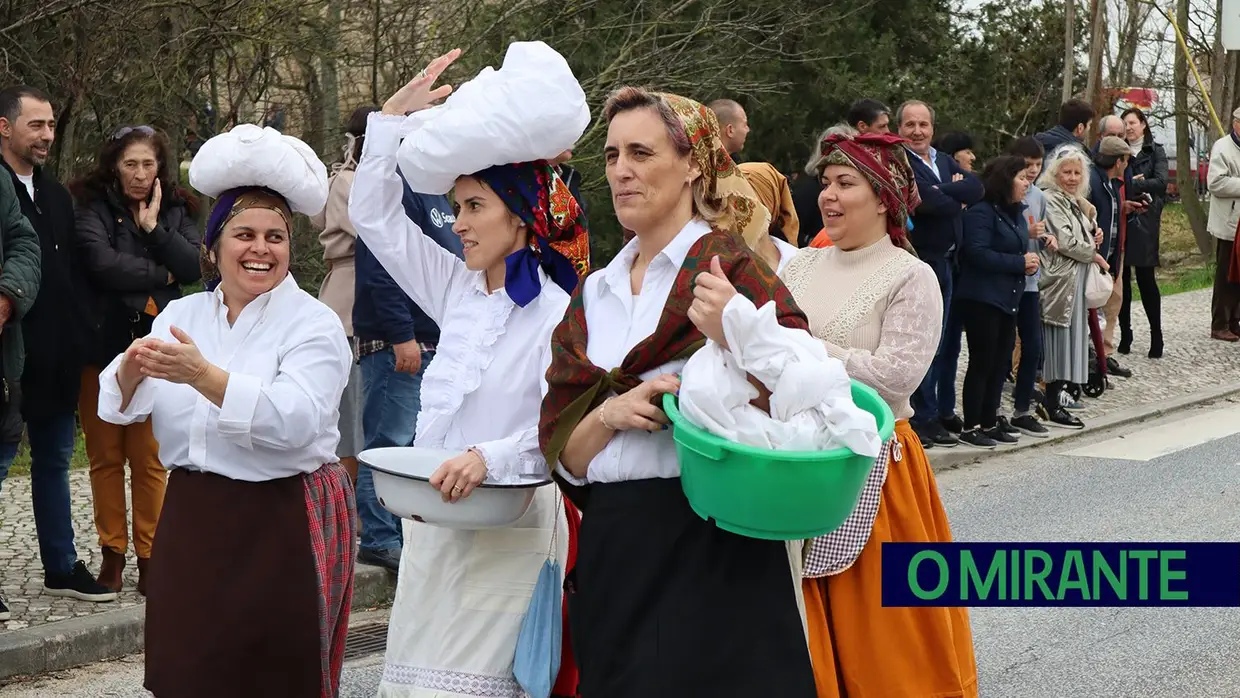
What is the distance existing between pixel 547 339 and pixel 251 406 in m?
0.75

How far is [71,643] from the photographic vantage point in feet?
20.0

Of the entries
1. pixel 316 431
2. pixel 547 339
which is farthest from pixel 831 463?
pixel 316 431

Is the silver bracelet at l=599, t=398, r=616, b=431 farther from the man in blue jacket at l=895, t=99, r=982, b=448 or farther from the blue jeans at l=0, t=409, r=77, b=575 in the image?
the man in blue jacket at l=895, t=99, r=982, b=448

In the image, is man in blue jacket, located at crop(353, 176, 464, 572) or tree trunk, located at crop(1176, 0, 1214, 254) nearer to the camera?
man in blue jacket, located at crop(353, 176, 464, 572)

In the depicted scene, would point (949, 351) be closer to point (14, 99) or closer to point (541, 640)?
point (14, 99)

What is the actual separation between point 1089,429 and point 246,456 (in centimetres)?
808

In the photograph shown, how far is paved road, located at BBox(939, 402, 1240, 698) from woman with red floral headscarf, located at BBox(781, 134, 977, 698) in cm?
138

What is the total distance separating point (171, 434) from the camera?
4156 millimetres

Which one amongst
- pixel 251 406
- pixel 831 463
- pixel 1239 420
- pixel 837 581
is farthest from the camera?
pixel 1239 420

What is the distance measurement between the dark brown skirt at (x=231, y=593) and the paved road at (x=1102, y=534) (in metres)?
1.71

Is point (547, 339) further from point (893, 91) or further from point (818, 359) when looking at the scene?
point (893, 91)

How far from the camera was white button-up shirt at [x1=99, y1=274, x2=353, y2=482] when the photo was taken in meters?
4.02

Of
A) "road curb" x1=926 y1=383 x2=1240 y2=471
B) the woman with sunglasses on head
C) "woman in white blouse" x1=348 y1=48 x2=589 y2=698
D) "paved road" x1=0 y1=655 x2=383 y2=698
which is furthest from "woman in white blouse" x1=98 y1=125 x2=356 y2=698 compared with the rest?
"road curb" x1=926 y1=383 x2=1240 y2=471

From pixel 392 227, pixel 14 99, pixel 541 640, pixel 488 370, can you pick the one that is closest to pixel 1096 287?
pixel 14 99
